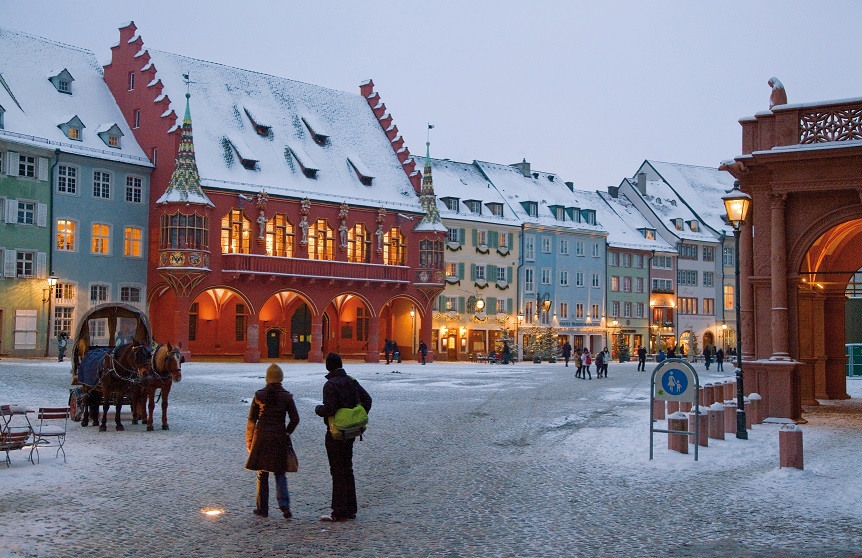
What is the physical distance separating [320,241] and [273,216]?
348 centimetres

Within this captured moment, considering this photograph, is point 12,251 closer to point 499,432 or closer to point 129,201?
point 129,201

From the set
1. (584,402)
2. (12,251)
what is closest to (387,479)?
(584,402)

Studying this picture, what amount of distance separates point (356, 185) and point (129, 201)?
1329 centimetres

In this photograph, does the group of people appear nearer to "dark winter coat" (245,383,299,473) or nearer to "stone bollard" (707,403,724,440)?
"dark winter coat" (245,383,299,473)

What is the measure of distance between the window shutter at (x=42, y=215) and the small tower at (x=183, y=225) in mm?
5221

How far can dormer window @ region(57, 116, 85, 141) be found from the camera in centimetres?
4788

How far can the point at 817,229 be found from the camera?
21250 millimetres

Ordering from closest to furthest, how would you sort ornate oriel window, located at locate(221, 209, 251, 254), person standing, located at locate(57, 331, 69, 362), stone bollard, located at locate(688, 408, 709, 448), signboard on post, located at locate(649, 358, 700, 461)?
signboard on post, located at locate(649, 358, 700, 461)
stone bollard, located at locate(688, 408, 709, 448)
person standing, located at locate(57, 331, 69, 362)
ornate oriel window, located at locate(221, 209, 251, 254)

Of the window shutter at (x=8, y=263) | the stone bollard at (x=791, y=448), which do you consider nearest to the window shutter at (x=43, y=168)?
the window shutter at (x=8, y=263)

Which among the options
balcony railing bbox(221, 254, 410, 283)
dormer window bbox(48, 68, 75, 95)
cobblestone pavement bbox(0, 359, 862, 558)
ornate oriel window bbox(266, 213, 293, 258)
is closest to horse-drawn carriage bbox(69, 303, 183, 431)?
cobblestone pavement bbox(0, 359, 862, 558)

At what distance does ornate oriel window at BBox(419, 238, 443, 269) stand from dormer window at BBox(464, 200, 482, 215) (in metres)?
9.44

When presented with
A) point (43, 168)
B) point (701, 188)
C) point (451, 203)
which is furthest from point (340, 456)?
point (701, 188)

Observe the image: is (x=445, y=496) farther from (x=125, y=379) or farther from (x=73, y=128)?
(x=73, y=128)

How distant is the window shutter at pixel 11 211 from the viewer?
4534cm
